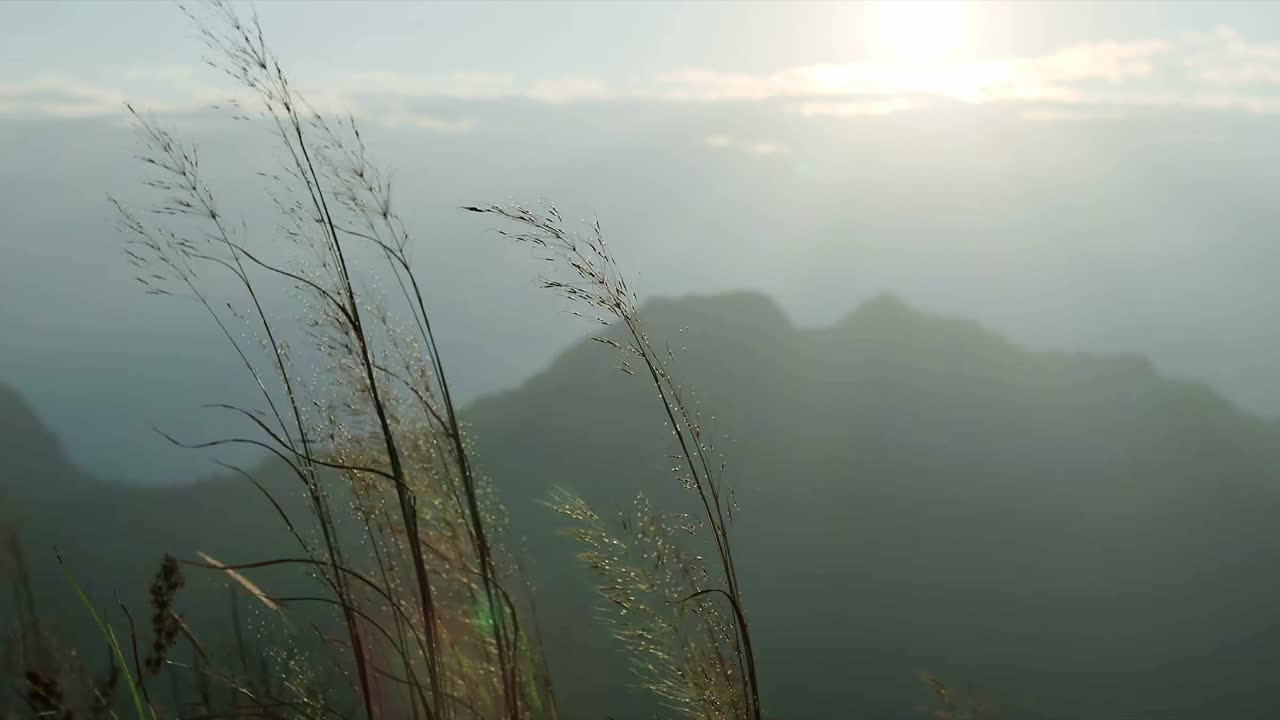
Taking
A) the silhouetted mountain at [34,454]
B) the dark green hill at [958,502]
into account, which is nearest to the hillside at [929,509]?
the dark green hill at [958,502]

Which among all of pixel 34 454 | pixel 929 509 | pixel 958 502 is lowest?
pixel 929 509

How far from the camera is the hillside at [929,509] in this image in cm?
4612

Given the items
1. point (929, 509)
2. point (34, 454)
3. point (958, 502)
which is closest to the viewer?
point (958, 502)

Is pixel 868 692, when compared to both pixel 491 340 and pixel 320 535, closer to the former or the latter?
pixel 320 535

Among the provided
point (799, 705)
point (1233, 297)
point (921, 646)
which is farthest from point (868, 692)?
point (1233, 297)

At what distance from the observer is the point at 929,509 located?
72000mm

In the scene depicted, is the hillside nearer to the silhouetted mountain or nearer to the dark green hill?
the dark green hill

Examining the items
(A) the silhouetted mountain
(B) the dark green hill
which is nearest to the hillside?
(B) the dark green hill

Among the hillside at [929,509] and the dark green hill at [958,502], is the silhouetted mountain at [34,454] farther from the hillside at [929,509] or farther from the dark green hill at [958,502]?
the dark green hill at [958,502]

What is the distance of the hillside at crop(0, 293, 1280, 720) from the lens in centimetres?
4612

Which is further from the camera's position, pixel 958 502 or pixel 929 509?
pixel 929 509

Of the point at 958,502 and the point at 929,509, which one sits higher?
the point at 958,502

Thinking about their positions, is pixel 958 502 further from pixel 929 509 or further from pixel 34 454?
pixel 34 454

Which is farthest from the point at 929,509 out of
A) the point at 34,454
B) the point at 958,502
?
the point at 34,454
